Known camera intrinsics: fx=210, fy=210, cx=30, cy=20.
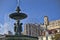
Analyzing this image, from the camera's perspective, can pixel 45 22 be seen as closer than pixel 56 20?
No

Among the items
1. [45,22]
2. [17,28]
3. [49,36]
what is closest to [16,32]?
[17,28]

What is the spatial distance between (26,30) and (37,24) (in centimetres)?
302

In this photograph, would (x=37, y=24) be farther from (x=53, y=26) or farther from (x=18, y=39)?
(x=18, y=39)

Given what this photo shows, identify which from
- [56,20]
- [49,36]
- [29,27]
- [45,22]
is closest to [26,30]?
[29,27]

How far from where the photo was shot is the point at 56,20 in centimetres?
4312

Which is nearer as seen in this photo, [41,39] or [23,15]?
[23,15]

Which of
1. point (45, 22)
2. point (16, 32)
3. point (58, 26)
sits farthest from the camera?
point (45, 22)

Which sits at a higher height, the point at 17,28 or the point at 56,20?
the point at 56,20

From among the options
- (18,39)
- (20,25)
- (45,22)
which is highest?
(45,22)

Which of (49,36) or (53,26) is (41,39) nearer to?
(49,36)

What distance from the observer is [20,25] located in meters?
12.9

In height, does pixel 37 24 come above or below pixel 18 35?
→ above

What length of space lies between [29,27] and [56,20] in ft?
27.0

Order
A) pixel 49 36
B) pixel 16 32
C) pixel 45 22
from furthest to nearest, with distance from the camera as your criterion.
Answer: pixel 45 22 < pixel 49 36 < pixel 16 32
